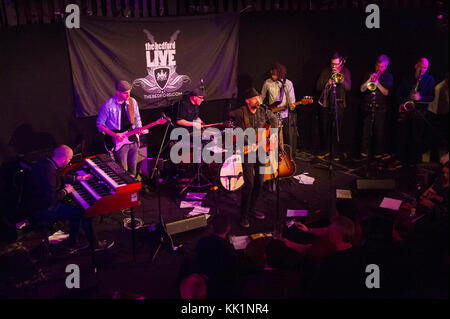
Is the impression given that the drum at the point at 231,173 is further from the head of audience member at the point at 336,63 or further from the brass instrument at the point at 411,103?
the brass instrument at the point at 411,103

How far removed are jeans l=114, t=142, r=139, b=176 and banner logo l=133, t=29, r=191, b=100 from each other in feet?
4.10

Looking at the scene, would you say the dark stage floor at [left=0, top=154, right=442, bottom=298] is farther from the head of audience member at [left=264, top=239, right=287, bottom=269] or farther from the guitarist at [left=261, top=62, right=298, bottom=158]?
the guitarist at [left=261, top=62, right=298, bottom=158]

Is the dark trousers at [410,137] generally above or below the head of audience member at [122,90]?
below

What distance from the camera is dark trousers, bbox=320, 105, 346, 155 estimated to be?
362 inches

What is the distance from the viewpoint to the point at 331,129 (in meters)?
9.34

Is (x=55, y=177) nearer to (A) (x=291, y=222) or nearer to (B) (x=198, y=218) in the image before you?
(B) (x=198, y=218)

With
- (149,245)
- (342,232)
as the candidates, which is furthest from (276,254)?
(149,245)

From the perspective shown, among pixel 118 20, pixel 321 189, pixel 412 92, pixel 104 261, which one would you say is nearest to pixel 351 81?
pixel 412 92

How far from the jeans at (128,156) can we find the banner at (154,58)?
887mm

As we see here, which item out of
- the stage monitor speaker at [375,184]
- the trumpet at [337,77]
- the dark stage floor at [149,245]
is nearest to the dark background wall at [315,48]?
the trumpet at [337,77]

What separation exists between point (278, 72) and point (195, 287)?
5374mm

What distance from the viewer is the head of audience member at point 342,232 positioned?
4.89 m

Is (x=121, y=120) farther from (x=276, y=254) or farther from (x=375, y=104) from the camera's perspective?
(x=375, y=104)

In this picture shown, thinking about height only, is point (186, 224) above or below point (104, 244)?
above
